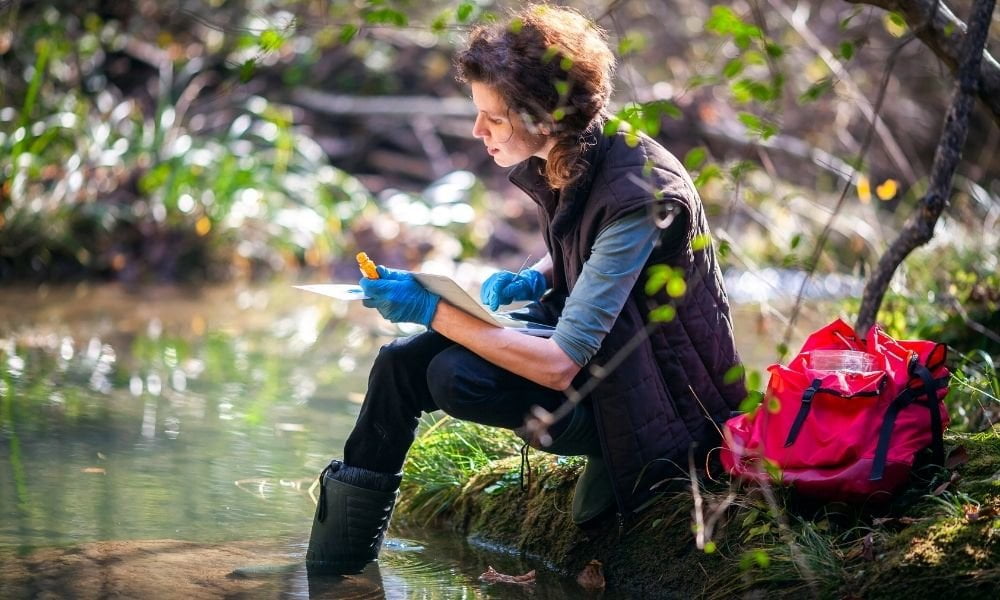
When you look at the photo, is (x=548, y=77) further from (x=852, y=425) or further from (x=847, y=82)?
(x=847, y=82)

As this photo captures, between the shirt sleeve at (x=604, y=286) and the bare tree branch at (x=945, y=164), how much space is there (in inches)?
43.5

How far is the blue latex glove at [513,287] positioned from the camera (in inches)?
130

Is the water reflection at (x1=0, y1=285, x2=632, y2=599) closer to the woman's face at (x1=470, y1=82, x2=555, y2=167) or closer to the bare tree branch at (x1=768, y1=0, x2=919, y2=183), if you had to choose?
the woman's face at (x1=470, y1=82, x2=555, y2=167)

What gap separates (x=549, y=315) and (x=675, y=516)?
0.62m

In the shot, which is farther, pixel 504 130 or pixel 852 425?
pixel 504 130

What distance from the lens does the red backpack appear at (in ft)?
8.57

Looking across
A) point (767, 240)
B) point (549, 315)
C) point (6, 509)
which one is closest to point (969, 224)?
point (767, 240)

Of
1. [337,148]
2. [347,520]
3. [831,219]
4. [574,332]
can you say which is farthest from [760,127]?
[337,148]

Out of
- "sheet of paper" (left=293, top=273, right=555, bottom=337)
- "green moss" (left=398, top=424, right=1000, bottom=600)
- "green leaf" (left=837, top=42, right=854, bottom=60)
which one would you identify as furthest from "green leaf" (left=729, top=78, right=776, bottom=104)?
"green moss" (left=398, top=424, right=1000, bottom=600)

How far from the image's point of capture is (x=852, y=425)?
2.62 m

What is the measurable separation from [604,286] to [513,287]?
24.9 inches

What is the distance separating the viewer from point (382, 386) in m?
2.90

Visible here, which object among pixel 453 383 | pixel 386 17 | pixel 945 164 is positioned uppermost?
pixel 386 17

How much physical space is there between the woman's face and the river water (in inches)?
42.6
